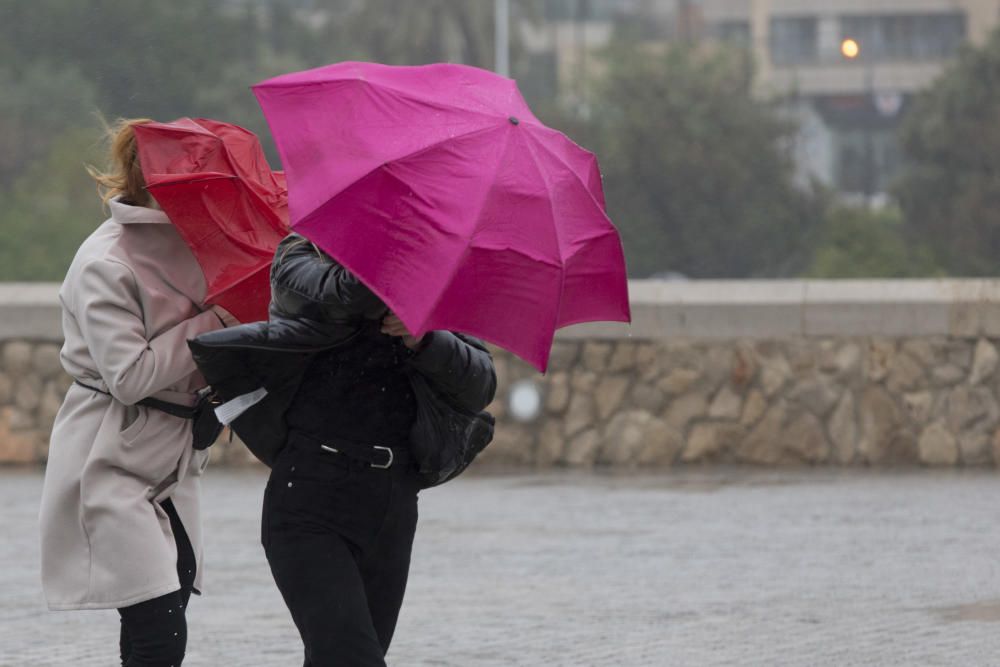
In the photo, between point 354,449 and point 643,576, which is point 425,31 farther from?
point 354,449

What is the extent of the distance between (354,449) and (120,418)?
0.66 m

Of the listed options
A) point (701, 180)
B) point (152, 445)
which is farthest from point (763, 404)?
point (701, 180)

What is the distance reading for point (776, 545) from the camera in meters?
8.37

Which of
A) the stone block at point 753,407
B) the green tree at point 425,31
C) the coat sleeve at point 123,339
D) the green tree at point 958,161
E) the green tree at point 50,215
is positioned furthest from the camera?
the green tree at point 425,31

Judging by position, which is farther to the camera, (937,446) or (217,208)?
(937,446)

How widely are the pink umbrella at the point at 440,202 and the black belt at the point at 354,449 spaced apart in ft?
1.22

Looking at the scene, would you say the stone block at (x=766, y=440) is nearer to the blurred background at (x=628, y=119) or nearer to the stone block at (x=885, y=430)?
the stone block at (x=885, y=430)

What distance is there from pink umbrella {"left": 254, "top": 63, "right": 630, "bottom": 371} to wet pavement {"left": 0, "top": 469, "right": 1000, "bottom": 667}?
2466 millimetres

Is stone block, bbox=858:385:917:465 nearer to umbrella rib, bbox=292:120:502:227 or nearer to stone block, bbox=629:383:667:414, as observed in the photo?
stone block, bbox=629:383:667:414

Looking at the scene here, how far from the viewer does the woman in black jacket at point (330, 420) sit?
359 centimetres

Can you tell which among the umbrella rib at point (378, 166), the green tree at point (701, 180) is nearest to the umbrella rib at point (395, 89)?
the umbrella rib at point (378, 166)

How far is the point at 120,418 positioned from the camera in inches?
159

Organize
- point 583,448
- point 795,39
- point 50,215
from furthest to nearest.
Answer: point 795,39 → point 50,215 → point 583,448

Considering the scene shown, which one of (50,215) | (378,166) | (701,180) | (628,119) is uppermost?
(628,119)
